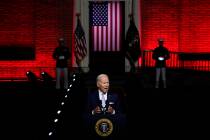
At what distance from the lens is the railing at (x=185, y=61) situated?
18.4 meters

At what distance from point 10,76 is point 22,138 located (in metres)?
9.90

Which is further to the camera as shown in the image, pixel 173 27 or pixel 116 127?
pixel 173 27

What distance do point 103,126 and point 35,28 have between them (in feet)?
44.5

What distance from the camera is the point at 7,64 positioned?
1866 centimetres

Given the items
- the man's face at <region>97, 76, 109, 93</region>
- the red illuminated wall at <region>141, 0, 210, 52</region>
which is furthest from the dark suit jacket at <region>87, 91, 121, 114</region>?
the red illuminated wall at <region>141, 0, 210, 52</region>

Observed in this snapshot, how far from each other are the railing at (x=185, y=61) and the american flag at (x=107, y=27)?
129 centimetres

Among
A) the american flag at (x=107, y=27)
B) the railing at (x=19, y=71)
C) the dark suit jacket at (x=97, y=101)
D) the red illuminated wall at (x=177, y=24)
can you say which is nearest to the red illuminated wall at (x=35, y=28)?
the railing at (x=19, y=71)

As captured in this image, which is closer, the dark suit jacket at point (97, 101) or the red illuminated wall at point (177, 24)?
the dark suit jacket at point (97, 101)

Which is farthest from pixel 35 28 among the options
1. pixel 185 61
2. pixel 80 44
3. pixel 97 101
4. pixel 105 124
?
pixel 105 124

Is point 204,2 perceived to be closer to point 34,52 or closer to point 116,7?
point 116,7

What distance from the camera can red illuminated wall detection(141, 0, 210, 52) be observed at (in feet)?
61.0

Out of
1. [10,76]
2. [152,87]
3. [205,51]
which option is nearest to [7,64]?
[10,76]

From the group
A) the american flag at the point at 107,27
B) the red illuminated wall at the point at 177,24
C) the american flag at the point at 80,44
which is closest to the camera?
the american flag at the point at 80,44

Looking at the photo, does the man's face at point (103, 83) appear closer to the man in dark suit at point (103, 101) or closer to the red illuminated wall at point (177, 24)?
the man in dark suit at point (103, 101)
